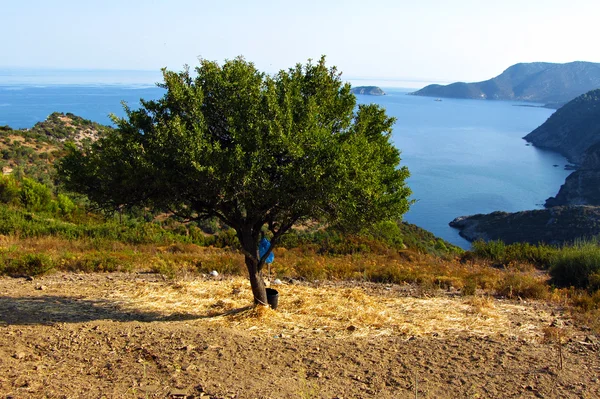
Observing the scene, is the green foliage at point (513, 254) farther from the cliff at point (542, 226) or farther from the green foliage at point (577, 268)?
the cliff at point (542, 226)

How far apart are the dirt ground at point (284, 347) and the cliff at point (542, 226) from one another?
46.0 m

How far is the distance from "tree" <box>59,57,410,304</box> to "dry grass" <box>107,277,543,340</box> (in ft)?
6.21

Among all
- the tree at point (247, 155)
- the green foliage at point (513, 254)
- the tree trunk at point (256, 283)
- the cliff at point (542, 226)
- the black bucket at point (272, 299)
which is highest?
the tree at point (247, 155)

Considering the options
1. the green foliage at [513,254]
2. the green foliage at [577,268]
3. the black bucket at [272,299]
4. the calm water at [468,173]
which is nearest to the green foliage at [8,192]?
the black bucket at [272,299]

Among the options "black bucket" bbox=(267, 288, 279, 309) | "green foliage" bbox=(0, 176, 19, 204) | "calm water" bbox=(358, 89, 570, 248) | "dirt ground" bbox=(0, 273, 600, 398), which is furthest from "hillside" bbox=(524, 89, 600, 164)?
"black bucket" bbox=(267, 288, 279, 309)

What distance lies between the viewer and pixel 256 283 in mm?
9227

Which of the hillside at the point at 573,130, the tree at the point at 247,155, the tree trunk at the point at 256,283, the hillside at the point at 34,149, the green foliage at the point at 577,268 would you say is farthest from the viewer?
the hillside at the point at 573,130

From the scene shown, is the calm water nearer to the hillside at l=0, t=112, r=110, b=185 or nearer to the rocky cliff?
the rocky cliff

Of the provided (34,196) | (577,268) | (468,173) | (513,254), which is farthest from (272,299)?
(468,173)

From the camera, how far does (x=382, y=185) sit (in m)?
8.12

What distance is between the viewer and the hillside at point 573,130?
410 ft

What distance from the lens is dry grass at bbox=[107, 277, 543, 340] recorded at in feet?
27.7

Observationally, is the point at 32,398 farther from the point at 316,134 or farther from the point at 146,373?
the point at 316,134

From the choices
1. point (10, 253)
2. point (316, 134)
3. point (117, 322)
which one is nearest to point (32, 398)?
point (117, 322)
